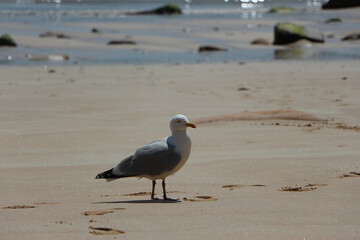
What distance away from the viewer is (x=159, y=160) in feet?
15.5

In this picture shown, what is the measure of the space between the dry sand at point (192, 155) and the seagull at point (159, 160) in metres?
0.19

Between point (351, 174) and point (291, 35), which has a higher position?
point (291, 35)

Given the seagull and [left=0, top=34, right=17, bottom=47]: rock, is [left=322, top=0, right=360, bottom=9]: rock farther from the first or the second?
the seagull

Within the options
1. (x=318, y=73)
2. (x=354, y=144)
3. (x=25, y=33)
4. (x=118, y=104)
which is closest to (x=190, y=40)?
(x=25, y=33)

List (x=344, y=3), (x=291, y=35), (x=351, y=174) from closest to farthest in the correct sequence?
(x=351, y=174)
(x=291, y=35)
(x=344, y=3)

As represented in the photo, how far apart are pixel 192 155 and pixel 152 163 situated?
1.70 m

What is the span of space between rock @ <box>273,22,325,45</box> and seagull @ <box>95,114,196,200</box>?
16.1m

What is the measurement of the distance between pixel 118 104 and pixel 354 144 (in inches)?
144

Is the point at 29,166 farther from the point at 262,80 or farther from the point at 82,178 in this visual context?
the point at 262,80

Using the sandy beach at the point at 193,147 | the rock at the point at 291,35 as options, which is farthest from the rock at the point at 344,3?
the sandy beach at the point at 193,147

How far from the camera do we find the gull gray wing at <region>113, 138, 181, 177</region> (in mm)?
4727

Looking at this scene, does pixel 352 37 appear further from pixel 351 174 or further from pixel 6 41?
pixel 351 174

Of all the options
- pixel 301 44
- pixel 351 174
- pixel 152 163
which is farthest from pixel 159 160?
pixel 301 44

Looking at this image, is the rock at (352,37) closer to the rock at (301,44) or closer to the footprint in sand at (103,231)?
the rock at (301,44)
